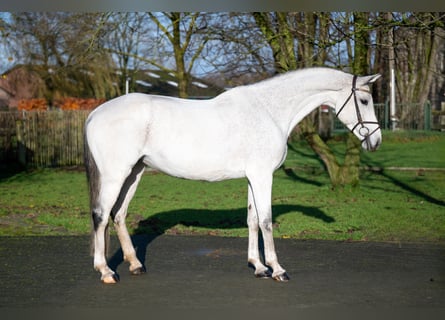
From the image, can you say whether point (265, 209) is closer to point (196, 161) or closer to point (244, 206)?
point (196, 161)

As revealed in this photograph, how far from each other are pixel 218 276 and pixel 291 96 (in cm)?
211

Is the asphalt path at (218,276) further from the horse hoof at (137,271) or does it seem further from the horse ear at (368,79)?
the horse ear at (368,79)

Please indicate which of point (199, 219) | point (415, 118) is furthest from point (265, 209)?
point (415, 118)

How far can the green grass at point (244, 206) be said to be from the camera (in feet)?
34.9

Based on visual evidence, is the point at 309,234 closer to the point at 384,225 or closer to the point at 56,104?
the point at 384,225

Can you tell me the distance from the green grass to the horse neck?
Answer: 9.40 feet

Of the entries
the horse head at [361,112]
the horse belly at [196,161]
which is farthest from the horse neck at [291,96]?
the horse belly at [196,161]

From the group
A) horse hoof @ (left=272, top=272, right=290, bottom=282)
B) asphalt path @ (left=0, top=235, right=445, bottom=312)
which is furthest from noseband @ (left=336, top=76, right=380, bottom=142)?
horse hoof @ (left=272, top=272, right=290, bottom=282)

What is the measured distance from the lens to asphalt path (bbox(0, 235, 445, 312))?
6.44 meters

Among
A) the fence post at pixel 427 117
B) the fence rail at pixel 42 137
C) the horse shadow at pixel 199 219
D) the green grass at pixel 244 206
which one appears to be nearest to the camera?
the horse shadow at pixel 199 219

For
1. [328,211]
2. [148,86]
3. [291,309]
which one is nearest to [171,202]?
[328,211]

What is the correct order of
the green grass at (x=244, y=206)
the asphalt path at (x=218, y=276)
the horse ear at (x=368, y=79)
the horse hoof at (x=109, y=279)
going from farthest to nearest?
the green grass at (x=244, y=206)
the horse ear at (x=368, y=79)
the horse hoof at (x=109, y=279)
the asphalt path at (x=218, y=276)

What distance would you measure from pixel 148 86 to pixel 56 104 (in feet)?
20.1

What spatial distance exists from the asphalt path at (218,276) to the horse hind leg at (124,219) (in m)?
0.13
